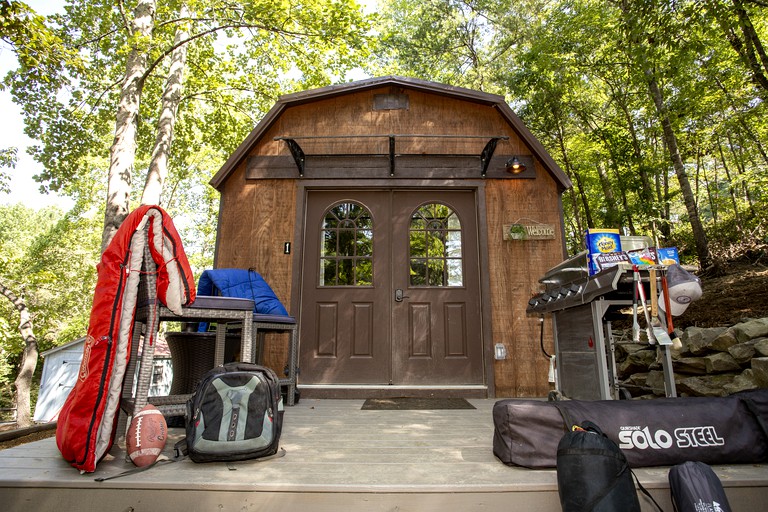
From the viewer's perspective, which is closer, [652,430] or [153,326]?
[652,430]

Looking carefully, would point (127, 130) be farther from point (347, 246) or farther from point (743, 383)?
point (743, 383)

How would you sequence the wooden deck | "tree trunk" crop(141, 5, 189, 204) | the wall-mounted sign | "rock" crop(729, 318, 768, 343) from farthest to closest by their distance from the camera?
"tree trunk" crop(141, 5, 189, 204)
the wall-mounted sign
"rock" crop(729, 318, 768, 343)
the wooden deck

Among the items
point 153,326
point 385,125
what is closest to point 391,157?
point 385,125

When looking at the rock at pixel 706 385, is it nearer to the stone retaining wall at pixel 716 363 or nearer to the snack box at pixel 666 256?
the stone retaining wall at pixel 716 363

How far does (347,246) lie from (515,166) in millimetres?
2146

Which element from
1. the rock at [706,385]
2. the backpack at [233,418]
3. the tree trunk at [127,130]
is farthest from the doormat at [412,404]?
the tree trunk at [127,130]

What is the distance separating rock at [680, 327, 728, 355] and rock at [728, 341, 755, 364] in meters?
0.26

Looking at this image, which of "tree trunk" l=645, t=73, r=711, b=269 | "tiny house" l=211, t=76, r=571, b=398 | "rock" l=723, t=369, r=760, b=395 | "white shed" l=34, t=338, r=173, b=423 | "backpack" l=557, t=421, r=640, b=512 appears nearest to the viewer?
"backpack" l=557, t=421, r=640, b=512

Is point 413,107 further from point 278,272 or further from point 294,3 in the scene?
point 294,3

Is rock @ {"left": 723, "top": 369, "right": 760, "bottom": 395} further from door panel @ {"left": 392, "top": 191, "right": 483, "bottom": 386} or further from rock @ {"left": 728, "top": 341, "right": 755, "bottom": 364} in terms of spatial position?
door panel @ {"left": 392, "top": 191, "right": 483, "bottom": 386}

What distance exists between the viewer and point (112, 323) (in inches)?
77.9

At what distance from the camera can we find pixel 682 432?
6.10ft

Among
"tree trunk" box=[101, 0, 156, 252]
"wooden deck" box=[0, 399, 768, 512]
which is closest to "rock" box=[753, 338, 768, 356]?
"wooden deck" box=[0, 399, 768, 512]

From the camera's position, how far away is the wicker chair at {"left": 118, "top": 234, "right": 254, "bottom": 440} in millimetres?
2156
